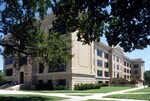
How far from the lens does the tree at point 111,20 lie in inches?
450

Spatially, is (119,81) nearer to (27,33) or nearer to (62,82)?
(62,82)

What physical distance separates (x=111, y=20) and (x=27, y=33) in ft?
43.8

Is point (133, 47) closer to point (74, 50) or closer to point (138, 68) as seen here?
point (74, 50)

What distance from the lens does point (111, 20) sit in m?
12.8

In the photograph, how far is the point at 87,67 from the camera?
55.1m

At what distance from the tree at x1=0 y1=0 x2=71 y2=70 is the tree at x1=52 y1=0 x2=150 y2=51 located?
9382mm

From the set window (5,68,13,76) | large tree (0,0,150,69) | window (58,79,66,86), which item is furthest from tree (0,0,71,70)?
window (5,68,13,76)

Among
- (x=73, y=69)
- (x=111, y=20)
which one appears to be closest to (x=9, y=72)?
(x=73, y=69)

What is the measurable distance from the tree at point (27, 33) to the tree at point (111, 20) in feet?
30.8

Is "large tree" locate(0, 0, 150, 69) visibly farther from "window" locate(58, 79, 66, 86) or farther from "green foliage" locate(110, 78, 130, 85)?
"green foliage" locate(110, 78, 130, 85)

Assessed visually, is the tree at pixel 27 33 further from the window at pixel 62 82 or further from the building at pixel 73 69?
the window at pixel 62 82

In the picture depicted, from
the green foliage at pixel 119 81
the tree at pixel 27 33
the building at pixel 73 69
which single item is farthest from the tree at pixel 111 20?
the green foliage at pixel 119 81

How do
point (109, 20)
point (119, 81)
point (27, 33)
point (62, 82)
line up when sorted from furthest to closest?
point (119, 81) → point (62, 82) → point (27, 33) → point (109, 20)

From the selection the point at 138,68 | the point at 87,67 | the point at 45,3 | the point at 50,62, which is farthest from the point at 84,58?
the point at 138,68
